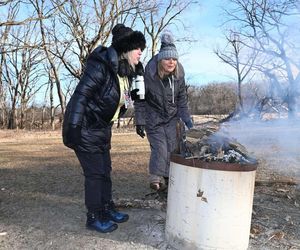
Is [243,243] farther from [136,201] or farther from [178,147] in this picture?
[136,201]

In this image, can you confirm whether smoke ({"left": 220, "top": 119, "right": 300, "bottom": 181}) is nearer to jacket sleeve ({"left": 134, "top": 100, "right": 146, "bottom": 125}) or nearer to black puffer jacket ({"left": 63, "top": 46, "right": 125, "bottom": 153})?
jacket sleeve ({"left": 134, "top": 100, "right": 146, "bottom": 125})

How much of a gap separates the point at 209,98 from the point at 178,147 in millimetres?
29928

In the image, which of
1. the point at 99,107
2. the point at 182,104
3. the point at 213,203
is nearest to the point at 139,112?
the point at 182,104

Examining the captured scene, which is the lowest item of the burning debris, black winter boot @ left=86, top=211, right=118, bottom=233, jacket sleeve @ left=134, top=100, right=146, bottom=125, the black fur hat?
black winter boot @ left=86, top=211, right=118, bottom=233

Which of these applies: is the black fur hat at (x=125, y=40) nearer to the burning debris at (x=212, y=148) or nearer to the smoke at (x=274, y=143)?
the burning debris at (x=212, y=148)

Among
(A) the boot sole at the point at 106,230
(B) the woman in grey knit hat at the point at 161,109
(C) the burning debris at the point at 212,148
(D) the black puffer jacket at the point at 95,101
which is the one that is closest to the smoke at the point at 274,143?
(B) the woman in grey knit hat at the point at 161,109

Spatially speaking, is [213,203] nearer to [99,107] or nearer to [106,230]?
[106,230]

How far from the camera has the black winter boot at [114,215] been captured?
3967 millimetres

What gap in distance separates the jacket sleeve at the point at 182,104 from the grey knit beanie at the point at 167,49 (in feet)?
1.59

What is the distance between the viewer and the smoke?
4.96 metres

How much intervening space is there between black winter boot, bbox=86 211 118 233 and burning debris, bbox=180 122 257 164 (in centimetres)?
96

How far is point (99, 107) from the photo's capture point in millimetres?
3561

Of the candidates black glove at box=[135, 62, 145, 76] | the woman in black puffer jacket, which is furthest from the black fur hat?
black glove at box=[135, 62, 145, 76]

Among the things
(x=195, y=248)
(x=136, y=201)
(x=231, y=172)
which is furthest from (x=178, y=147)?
(x=136, y=201)
